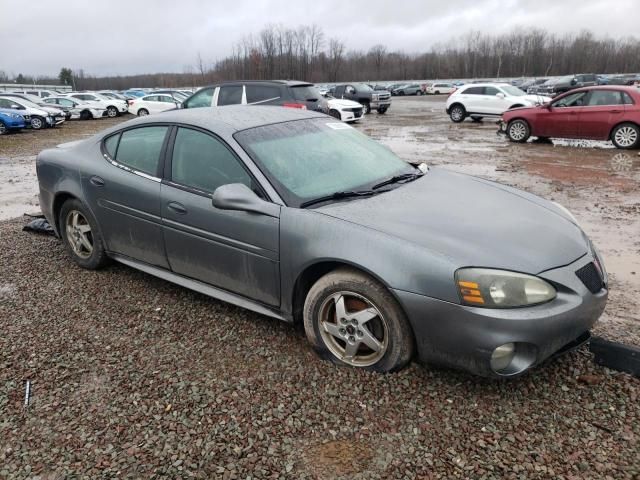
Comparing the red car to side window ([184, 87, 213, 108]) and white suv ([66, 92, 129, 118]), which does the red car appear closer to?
side window ([184, 87, 213, 108])

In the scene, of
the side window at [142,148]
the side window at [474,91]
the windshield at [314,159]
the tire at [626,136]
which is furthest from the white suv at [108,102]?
the windshield at [314,159]

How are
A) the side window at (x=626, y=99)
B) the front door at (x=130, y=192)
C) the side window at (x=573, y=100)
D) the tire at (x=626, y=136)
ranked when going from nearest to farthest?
the front door at (x=130, y=192) < the side window at (x=626, y=99) < the tire at (x=626, y=136) < the side window at (x=573, y=100)

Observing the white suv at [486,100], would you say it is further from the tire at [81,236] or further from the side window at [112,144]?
the tire at [81,236]

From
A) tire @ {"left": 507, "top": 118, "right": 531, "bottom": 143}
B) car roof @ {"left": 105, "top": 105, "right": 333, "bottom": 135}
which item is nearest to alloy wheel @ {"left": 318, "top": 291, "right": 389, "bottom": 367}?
car roof @ {"left": 105, "top": 105, "right": 333, "bottom": 135}

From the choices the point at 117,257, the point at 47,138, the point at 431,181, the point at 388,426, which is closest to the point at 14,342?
the point at 117,257

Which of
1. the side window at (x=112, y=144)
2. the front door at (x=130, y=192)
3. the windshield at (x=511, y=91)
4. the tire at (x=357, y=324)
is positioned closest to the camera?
the tire at (x=357, y=324)

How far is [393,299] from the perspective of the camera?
9.15 feet

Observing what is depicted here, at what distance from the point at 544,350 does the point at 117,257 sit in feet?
11.1

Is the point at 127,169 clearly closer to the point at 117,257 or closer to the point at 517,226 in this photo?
the point at 117,257

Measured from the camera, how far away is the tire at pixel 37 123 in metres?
21.2

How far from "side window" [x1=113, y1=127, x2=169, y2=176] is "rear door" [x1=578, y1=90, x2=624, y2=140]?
12232 mm

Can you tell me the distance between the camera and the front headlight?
2.56m

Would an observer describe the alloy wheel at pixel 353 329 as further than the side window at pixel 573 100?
No

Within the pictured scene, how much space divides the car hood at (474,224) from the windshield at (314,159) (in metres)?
0.25
